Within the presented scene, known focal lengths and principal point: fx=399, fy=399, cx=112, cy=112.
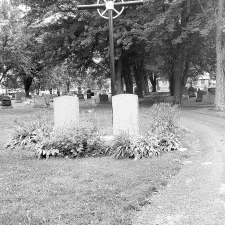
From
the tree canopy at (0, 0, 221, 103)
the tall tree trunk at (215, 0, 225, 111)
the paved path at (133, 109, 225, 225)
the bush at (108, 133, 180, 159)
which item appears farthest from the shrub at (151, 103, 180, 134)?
the tall tree trunk at (215, 0, 225, 111)

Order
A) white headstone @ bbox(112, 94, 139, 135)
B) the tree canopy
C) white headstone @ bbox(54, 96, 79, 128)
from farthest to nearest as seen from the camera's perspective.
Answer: the tree canopy → white headstone @ bbox(54, 96, 79, 128) → white headstone @ bbox(112, 94, 139, 135)

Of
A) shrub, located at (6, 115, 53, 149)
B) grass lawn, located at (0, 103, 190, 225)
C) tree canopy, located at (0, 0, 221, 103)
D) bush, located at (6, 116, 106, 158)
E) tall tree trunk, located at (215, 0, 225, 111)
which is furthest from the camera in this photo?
tree canopy, located at (0, 0, 221, 103)

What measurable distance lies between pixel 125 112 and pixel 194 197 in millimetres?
5110

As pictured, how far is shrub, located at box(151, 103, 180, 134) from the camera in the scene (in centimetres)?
1084

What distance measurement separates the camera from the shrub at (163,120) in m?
10.8

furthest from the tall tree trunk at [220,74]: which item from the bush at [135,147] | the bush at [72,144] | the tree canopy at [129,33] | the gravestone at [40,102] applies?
the gravestone at [40,102]

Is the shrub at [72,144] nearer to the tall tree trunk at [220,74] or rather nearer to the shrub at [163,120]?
the shrub at [163,120]

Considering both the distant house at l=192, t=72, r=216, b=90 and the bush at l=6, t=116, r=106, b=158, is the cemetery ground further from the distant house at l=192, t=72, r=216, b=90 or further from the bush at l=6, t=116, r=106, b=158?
the distant house at l=192, t=72, r=216, b=90

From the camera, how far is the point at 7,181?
7016mm

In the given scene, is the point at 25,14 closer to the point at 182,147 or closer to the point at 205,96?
the point at 205,96

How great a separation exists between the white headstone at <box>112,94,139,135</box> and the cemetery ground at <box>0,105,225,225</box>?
1672 millimetres

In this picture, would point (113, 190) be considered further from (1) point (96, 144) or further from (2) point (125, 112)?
(2) point (125, 112)

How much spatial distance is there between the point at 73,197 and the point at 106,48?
23137 millimetres

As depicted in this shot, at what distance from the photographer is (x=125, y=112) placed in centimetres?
1088
